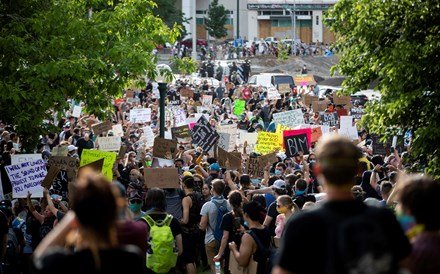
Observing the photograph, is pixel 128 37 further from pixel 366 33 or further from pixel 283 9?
pixel 283 9

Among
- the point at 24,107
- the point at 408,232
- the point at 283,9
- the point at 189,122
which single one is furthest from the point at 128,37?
the point at 283,9

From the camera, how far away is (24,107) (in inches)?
635

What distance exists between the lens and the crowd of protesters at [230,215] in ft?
14.2

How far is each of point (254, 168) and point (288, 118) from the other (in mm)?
7860

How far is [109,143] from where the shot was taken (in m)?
20.8

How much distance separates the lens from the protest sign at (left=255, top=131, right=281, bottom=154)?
2073 centimetres

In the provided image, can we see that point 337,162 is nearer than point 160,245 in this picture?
Yes

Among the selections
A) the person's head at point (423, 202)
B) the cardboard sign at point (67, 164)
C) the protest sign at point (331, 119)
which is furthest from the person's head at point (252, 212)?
the protest sign at point (331, 119)

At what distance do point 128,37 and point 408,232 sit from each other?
43.4 ft

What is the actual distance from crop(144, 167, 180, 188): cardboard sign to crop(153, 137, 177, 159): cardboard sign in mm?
4390

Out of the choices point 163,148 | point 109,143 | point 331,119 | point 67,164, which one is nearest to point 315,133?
Answer: point 109,143

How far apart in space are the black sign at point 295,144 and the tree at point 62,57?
2.96 meters

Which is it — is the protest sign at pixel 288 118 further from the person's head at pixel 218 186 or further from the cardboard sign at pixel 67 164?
the person's head at pixel 218 186

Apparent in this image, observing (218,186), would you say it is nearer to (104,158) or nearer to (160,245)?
(160,245)
